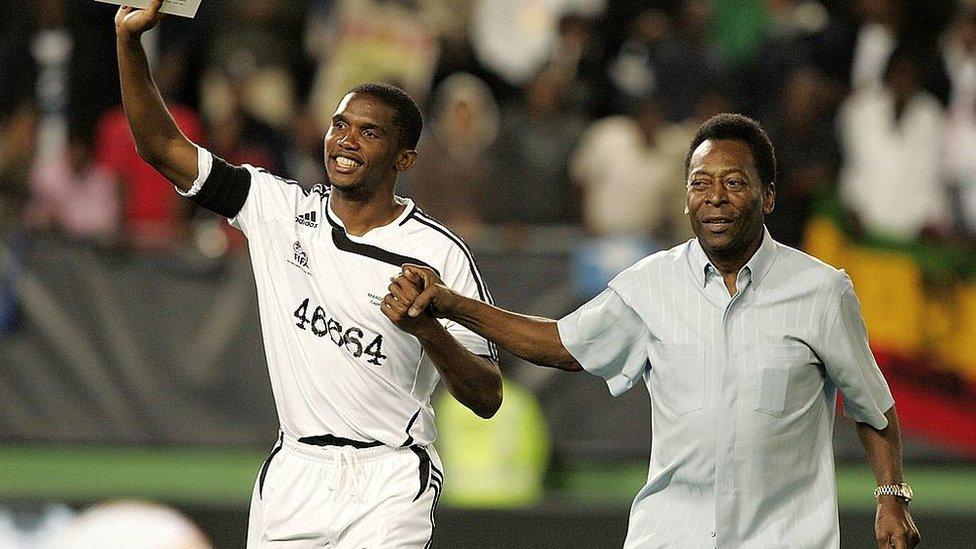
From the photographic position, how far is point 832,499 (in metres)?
4.58

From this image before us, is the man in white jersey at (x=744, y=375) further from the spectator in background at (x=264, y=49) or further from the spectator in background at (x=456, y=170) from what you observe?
the spectator in background at (x=264, y=49)

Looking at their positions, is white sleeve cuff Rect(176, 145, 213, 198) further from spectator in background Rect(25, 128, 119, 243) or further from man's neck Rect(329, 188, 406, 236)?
spectator in background Rect(25, 128, 119, 243)

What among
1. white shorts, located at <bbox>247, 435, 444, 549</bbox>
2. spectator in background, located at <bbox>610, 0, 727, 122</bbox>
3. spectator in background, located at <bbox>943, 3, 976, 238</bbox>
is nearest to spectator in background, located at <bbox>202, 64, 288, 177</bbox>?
spectator in background, located at <bbox>610, 0, 727, 122</bbox>

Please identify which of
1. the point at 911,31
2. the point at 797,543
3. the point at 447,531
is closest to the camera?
the point at 797,543

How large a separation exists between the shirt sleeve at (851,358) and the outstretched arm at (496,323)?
0.79m

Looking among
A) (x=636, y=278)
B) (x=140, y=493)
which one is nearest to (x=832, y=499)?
(x=636, y=278)

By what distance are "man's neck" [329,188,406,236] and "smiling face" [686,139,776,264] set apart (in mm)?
Result: 1099

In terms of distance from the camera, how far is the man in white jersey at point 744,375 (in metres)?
4.53

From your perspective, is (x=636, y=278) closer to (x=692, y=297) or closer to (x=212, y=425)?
(x=692, y=297)

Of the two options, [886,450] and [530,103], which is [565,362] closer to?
[886,450]

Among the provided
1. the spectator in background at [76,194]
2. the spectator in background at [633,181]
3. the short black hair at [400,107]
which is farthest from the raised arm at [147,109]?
the spectator in background at [633,181]

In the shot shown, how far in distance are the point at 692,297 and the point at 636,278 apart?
20 cm

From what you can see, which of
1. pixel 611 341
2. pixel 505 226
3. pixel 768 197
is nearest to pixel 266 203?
pixel 611 341

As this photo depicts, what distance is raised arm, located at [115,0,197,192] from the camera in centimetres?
507
